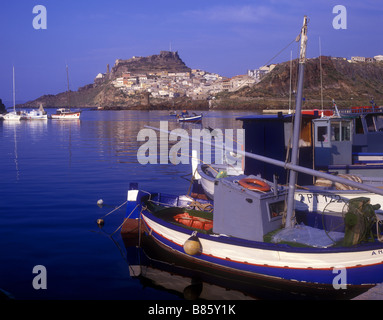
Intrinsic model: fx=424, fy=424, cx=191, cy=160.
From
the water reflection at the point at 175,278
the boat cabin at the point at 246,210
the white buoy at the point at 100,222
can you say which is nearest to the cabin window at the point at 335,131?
the boat cabin at the point at 246,210

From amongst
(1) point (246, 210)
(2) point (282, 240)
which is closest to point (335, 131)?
(1) point (246, 210)

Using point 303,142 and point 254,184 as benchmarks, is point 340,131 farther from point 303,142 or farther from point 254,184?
point 254,184

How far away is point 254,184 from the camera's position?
11094 millimetres

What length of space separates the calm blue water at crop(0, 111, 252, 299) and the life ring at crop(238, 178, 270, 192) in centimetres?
330

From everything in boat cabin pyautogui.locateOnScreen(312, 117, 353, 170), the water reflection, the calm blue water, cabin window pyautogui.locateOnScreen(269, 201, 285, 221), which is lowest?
the water reflection

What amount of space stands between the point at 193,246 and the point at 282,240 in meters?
2.29

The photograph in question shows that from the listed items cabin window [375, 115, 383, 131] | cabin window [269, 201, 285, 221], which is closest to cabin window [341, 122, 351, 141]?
cabin window [375, 115, 383, 131]

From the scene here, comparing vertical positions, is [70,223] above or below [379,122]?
below

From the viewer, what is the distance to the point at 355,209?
9.80 m

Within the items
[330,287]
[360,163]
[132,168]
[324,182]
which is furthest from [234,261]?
[132,168]

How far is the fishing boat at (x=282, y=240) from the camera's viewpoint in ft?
31.7

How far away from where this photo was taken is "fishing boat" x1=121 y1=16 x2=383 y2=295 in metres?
9.65

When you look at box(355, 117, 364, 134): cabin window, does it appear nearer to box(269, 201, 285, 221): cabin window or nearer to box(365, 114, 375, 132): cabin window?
box(365, 114, 375, 132): cabin window
